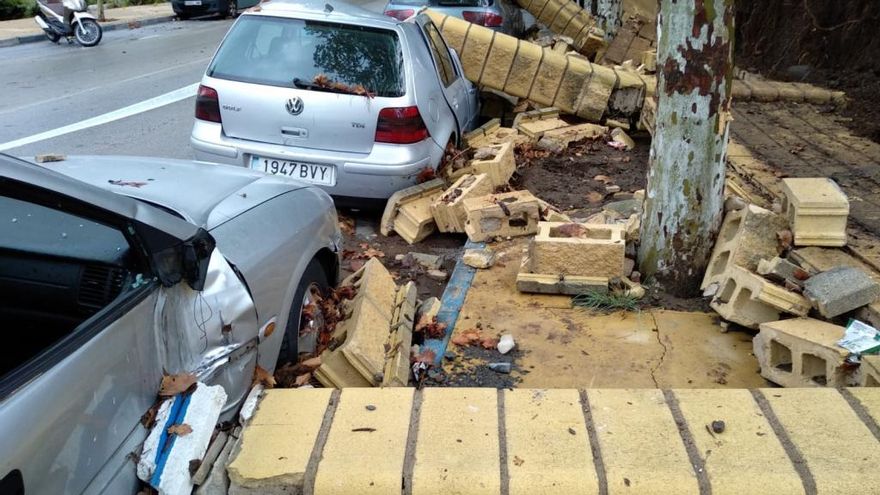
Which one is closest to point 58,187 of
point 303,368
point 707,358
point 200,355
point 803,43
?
point 200,355

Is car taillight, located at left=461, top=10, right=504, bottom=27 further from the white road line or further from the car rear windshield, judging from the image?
the car rear windshield

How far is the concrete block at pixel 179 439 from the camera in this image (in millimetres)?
2076

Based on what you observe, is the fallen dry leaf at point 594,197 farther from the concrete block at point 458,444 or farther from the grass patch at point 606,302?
the concrete block at point 458,444

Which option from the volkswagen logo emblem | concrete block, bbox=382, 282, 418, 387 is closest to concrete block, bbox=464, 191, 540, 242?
concrete block, bbox=382, 282, 418, 387

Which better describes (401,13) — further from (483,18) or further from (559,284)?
(559,284)

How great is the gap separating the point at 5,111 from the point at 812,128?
9.45 m

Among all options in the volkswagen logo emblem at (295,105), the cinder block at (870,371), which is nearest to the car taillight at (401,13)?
the volkswagen logo emblem at (295,105)

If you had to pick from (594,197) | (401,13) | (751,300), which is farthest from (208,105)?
(401,13)

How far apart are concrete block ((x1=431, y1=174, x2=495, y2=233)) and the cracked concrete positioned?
1.29m

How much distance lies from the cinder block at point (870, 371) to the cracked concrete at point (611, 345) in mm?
561

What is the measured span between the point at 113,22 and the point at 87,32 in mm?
4297

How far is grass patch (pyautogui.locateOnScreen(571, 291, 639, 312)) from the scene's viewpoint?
402cm

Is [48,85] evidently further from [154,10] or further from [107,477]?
[154,10]

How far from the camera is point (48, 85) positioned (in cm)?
1125
